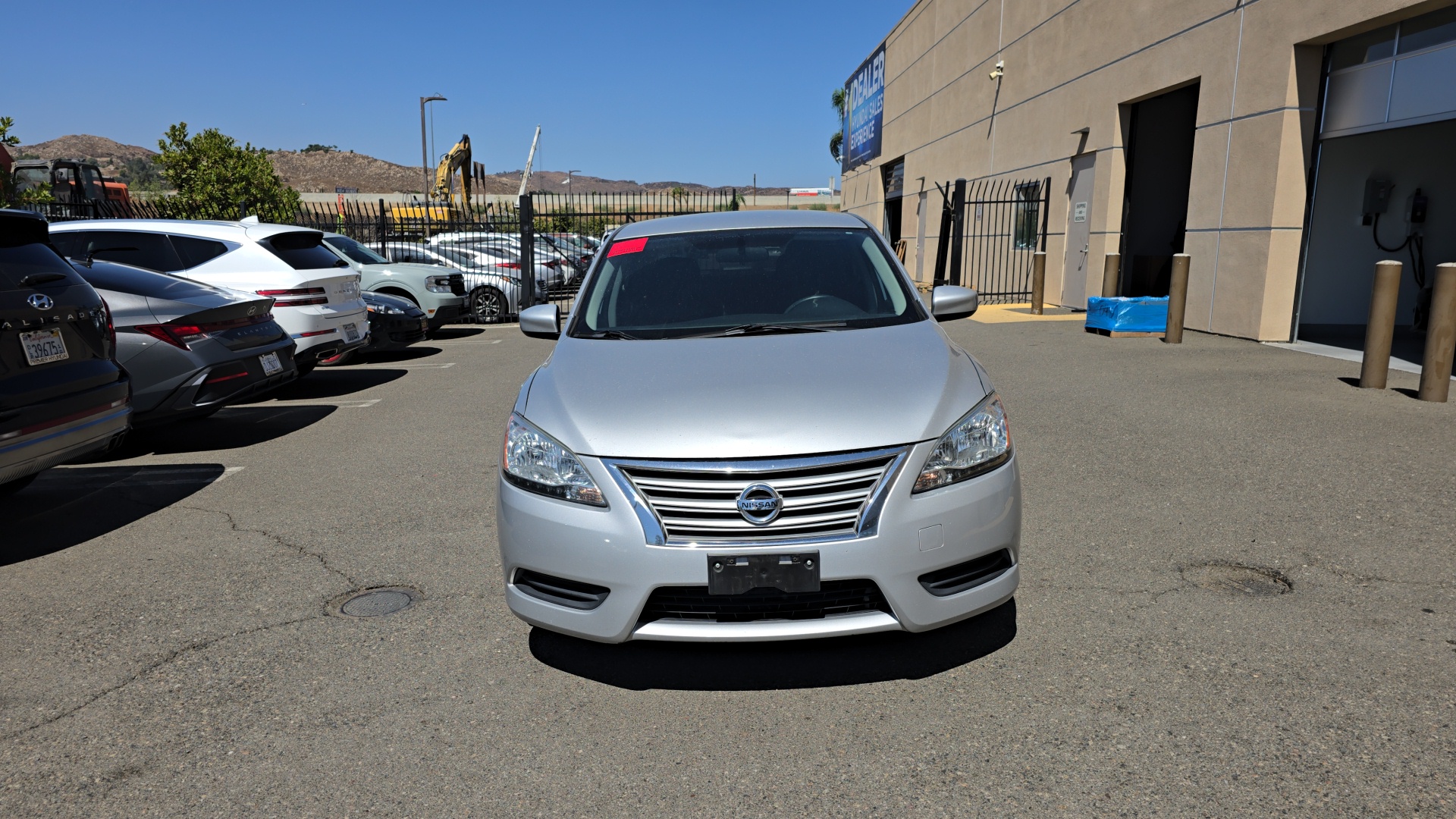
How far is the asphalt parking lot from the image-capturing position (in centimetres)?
272

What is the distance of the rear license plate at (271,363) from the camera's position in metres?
7.46

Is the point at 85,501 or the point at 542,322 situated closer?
the point at 542,322

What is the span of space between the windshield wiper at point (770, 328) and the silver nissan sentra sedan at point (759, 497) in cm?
40

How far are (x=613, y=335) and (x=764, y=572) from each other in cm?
167

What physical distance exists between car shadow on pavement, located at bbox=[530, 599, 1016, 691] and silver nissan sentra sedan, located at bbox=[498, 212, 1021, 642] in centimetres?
Result: 36

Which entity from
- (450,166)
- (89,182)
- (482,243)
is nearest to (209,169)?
(450,166)

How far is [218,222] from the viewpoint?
9.39 metres

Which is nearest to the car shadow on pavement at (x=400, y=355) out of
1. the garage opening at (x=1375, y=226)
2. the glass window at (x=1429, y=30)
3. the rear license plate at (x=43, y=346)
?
the rear license plate at (x=43, y=346)

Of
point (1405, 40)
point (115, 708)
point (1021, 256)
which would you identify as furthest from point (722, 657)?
point (1021, 256)

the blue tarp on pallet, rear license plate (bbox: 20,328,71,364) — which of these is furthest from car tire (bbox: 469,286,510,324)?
rear license plate (bbox: 20,328,71,364)

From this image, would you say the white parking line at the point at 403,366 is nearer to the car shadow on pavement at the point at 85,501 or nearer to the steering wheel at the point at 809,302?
the car shadow on pavement at the point at 85,501

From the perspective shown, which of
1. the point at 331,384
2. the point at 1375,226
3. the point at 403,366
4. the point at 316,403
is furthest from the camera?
the point at 1375,226

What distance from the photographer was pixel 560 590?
3.15 m

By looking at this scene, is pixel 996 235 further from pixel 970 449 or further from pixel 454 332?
pixel 970 449
